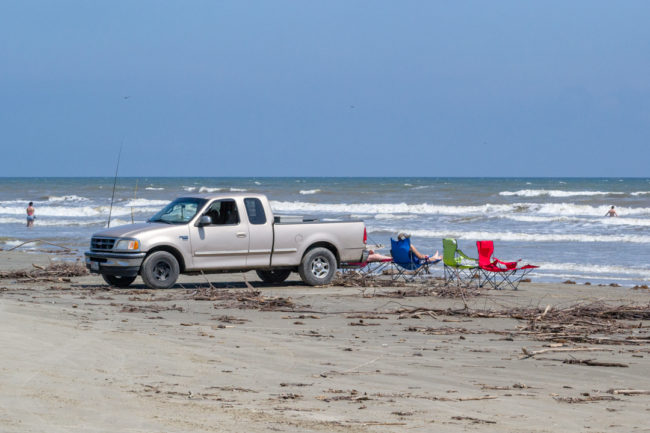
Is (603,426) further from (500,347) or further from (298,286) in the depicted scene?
(298,286)

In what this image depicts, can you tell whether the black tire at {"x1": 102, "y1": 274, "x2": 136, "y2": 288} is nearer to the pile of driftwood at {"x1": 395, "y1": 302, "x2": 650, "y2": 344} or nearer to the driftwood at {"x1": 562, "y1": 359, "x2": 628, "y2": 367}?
the pile of driftwood at {"x1": 395, "y1": 302, "x2": 650, "y2": 344}

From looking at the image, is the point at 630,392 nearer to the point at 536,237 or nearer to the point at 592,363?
the point at 592,363

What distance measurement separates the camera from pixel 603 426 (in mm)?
5859

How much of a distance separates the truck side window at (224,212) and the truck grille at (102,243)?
5.66 feet

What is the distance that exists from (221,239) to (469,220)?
2808 centimetres

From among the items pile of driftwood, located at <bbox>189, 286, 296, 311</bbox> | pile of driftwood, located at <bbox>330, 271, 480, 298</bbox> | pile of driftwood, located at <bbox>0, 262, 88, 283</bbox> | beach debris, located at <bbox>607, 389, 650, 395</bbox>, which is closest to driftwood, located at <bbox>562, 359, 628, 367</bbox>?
beach debris, located at <bbox>607, 389, 650, 395</bbox>

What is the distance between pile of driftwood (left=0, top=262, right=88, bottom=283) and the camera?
1647cm

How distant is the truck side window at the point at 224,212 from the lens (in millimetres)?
15581

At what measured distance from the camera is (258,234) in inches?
617

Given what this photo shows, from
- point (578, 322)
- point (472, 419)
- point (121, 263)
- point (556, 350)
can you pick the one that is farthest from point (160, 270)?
point (472, 419)

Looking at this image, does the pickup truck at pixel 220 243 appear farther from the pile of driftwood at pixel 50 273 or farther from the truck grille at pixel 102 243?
the pile of driftwood at pixel 50 273

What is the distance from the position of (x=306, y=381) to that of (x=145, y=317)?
4.49m

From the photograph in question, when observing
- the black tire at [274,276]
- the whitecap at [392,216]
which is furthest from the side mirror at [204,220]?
the whitecap at [392,216]

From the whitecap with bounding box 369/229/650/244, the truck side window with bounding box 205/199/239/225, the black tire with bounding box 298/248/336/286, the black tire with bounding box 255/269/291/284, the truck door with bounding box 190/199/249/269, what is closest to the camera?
the truck door with bounding box 190/199/249/269
